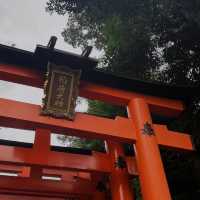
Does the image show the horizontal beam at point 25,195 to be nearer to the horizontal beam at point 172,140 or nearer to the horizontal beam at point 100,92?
the horizontal beam at point 100,92

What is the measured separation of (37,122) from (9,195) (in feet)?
13.8

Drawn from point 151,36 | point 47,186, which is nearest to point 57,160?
point 47,186

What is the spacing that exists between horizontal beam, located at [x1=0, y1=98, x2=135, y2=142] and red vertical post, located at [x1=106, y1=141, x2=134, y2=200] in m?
1.63

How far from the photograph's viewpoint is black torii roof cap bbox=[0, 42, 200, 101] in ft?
16.0

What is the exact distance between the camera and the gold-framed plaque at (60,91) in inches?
185

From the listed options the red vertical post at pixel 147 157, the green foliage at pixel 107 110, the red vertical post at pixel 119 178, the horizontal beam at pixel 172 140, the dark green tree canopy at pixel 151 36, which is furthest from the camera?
the green foliage at pixel 107 110

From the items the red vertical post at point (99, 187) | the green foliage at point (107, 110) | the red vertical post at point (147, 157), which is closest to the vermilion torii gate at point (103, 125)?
the red vertical post at point (147, 157)

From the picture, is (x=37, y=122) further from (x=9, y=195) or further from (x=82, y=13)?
(x=82, y=13)

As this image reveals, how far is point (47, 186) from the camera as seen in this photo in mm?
7133

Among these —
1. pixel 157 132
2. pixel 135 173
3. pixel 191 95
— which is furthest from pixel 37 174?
pixel 191 95

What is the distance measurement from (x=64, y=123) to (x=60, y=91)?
2.12 ft

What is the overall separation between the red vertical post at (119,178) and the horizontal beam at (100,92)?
1.40 m

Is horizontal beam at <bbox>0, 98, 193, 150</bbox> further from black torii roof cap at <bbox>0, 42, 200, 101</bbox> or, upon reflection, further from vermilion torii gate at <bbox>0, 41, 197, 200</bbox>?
black torii roof cap at <bbox>0, 42, 200, 101</bbox>

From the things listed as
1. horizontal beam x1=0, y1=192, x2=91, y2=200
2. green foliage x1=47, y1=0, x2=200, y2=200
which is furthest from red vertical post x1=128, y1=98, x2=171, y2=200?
horizontal beam x1=0, y1=192, x2=91, y2=200
